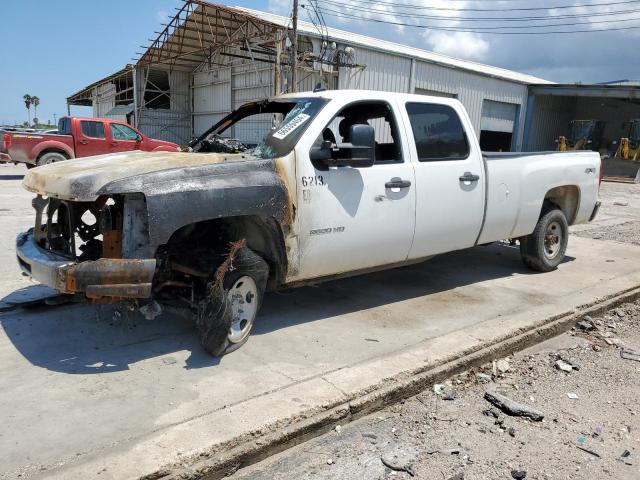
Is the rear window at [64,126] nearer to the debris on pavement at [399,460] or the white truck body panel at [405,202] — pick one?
the white truck body panel at [405,202]

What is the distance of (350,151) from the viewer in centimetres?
418

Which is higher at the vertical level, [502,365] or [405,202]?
[405,202]

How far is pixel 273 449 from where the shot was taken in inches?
117

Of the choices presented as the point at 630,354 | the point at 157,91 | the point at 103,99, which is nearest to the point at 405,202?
the point at 630,354

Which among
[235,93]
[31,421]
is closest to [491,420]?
[31,421]

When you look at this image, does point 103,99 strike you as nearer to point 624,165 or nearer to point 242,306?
point 624,165

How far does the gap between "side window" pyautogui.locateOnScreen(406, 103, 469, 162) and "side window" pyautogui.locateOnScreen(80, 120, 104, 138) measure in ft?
44.9

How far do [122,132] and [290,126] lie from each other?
14.0 m

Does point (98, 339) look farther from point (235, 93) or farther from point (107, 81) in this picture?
point (107, 81)

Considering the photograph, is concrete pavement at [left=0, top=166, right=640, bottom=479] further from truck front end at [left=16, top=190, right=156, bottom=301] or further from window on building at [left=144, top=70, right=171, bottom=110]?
window on building at [left=144, top=70, right=171, bottom=110]

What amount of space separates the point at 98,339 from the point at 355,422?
7.00 ft

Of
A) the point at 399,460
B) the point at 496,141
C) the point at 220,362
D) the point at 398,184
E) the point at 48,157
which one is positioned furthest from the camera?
the point at 496,141

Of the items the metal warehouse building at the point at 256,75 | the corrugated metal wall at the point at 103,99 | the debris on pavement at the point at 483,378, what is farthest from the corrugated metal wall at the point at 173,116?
the debris on pavement at the point at 483,378

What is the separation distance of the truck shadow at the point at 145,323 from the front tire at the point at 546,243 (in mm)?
630
